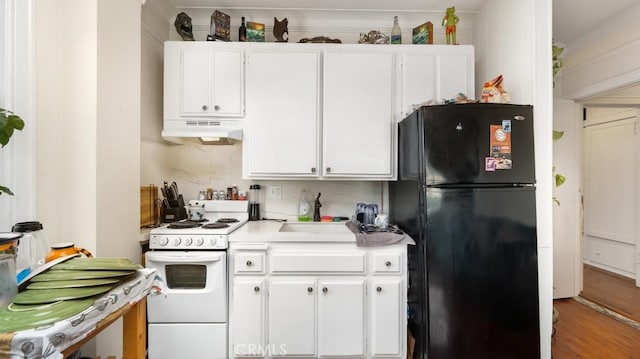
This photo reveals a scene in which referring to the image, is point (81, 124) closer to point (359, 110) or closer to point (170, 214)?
point (170, 214)

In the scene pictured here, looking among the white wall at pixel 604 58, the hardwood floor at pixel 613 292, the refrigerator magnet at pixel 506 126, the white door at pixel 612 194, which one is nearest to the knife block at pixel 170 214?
the refrigerator magnet at pixel 506 126

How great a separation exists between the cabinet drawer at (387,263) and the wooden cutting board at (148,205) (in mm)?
1697

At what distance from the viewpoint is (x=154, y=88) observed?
215cm

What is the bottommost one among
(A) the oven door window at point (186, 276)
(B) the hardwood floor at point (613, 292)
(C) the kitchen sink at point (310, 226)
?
(B) the hardwood floor at point (613, 292)

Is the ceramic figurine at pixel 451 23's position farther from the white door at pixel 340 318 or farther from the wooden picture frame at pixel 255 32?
the white door at pixel 340 318

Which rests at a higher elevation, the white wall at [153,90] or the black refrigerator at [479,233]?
the white wall at [153,90]

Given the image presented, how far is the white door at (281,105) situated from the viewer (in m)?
2.04

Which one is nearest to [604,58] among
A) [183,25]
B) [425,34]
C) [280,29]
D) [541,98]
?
[541,98]

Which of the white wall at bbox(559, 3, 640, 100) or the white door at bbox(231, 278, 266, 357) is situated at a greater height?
the white wall at bbox(559, 3, 640, 100)

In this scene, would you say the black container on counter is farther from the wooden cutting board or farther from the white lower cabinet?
the wooden cutting board

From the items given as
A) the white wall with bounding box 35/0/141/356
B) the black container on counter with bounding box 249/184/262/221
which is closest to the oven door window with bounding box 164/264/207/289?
the white wall with bounding box 35/0/141/356

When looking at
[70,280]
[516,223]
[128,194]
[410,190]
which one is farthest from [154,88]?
[516,223]

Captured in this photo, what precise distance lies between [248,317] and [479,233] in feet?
5.12

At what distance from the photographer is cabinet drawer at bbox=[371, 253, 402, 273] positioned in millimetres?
1756
